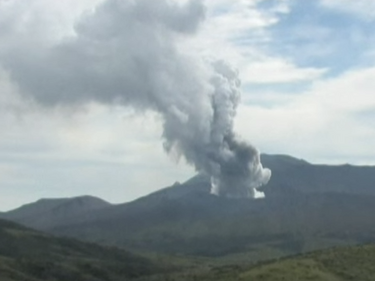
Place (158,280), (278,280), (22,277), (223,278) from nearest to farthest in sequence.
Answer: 1. (278,280)
2. (223,278)
3. (158,280)
4. (22,277)

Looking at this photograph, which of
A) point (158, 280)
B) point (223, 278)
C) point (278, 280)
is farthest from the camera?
point (158, 280)

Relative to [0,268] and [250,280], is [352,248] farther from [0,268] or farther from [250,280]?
[0,268]

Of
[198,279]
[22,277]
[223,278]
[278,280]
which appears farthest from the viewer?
[22,277]

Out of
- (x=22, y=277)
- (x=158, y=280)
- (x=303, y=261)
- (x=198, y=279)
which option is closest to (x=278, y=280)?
(x=303, y=261)

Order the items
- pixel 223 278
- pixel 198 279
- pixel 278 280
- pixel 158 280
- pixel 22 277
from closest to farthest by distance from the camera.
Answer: pixel 278 280, pixel 223 278, pixel 198 279, pixel 158 280, pixel 22 277

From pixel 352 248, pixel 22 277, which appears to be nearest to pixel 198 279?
pixel 352 248

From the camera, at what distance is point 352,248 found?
141625 mm

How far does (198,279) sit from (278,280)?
21783mm

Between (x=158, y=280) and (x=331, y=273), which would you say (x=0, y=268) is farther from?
(x=331, y=273)

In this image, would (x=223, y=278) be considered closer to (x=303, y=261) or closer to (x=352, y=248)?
(x=303, y=261)

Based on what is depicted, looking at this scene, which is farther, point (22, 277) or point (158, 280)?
point (22, 277)

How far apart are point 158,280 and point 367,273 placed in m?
42.2

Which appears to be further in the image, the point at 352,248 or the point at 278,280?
the point at 352,248

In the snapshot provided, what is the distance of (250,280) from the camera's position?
389 ft
